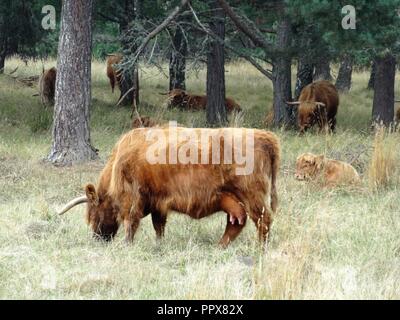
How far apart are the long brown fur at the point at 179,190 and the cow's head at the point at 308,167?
2792mm

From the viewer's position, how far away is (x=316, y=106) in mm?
→ 15695

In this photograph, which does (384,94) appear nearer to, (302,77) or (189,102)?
(302,77)

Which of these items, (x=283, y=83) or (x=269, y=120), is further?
(x=269, y=120)

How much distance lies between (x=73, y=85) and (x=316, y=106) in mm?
5906

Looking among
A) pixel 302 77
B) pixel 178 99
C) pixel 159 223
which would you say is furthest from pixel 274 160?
pixel 178 99

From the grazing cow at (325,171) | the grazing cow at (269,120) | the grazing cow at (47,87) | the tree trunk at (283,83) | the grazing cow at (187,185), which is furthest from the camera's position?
the grazing cow at (47,87)

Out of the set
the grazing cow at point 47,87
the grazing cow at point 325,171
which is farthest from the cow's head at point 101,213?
the grazing cow at point 47,87

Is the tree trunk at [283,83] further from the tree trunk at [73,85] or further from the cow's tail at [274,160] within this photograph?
the cow's tail at [274,160]

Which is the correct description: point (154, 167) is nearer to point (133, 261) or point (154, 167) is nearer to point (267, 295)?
point (133, 261)

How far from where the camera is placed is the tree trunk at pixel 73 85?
38.2ft

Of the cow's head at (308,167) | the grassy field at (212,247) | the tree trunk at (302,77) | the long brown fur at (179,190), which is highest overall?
the tree trunk at (302,77)

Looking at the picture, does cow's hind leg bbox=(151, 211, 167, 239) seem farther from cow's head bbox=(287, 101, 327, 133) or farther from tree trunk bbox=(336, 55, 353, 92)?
tree trunk bbox=(336, 55, 353, 92)

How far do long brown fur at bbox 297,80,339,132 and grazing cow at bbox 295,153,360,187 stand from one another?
465cm

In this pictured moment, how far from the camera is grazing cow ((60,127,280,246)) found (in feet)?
22.8
